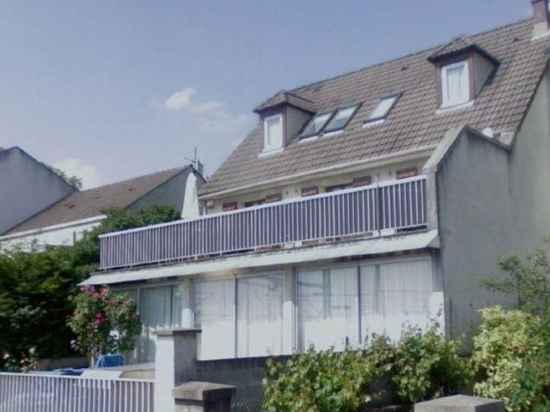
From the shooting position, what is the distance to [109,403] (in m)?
11.7

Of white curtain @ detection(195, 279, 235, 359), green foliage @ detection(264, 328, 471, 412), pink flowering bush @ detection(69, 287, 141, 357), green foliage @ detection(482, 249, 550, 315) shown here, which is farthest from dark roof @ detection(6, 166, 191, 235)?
green foliage @ detection(264, 328, 471, 412)

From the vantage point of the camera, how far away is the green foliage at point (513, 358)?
471 inches

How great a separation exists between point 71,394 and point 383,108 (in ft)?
44.6

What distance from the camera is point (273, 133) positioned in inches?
990

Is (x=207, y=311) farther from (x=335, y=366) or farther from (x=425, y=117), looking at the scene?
(x=335, y=366)

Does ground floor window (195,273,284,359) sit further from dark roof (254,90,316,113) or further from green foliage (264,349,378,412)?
dark roof (254,90,316,113)

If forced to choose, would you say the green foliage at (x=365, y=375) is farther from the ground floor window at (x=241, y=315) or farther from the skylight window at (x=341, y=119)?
the skylight window at (x=341, y=119)

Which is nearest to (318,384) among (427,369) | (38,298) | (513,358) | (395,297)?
(427,369)

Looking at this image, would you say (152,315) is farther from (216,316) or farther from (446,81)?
(446,81)

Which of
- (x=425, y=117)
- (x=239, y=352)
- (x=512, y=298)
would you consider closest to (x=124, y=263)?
(x=239, y=352)

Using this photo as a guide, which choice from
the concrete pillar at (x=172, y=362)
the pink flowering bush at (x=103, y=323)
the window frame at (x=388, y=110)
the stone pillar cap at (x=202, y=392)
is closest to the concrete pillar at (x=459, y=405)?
the stone pillar cap at (x=202, y=392)

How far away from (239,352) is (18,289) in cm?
750

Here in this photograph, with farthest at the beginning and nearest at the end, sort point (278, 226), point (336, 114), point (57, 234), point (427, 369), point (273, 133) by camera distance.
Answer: point (57, 234) → point (273, 133) → point (336, 114) → point (278, 226) → point (427, 369)

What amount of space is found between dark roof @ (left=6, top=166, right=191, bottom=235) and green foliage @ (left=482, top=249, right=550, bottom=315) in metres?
22.3
